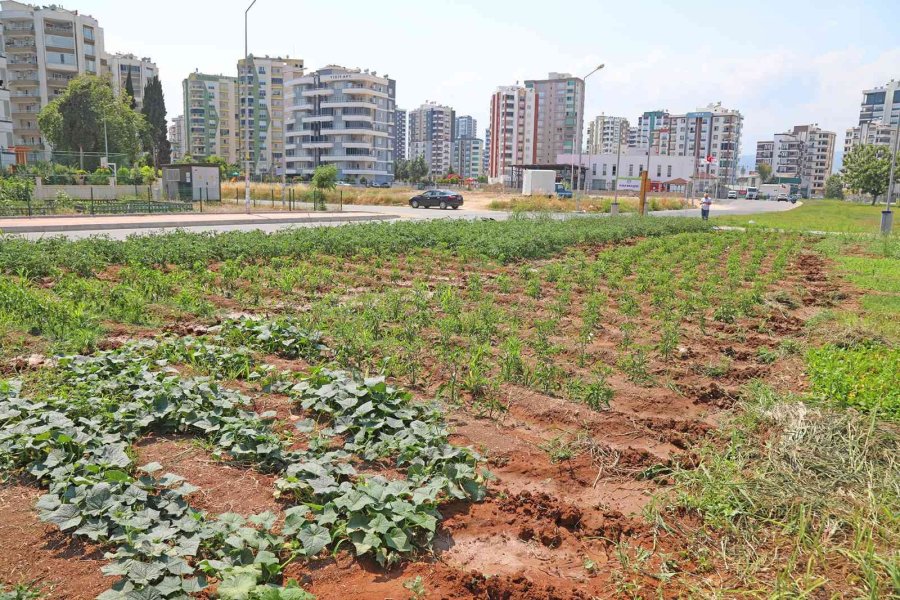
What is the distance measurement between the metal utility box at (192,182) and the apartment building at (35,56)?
55335 mm

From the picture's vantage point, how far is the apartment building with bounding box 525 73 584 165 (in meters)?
153

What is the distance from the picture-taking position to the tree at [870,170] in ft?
283

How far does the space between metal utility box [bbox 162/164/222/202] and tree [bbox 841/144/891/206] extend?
78806 mm

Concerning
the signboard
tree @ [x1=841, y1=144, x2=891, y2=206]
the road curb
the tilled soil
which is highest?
tree @ [x1=841, y1=144, x2=891, y2=206]

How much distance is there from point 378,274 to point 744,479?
9.10m

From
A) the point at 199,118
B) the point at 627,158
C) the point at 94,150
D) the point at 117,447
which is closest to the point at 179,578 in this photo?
the point at 117,447

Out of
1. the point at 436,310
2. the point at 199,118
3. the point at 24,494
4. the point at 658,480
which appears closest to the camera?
the point at 24,494

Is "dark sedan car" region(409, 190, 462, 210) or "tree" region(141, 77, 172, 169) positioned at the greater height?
"tree" region(141, 77, 172, 169)

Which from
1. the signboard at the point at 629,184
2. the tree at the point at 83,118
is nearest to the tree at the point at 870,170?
the signboard at the point at 629,184

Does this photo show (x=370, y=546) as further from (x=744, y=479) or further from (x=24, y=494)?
(x=744, y=479)

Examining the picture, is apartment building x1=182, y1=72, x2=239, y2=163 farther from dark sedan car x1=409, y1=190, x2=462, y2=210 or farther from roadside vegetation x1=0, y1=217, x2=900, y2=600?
roadside vegetation x1=0, y1=217, x2=900, y2=600

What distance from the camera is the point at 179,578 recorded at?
10.7 feet

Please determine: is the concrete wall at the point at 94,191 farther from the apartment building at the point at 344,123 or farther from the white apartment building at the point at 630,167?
the white apartment building at the point at 630,167

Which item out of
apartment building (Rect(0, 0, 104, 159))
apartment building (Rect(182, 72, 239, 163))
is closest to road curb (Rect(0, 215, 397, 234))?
apartment building (Rect(0, 0, 104, 159))
